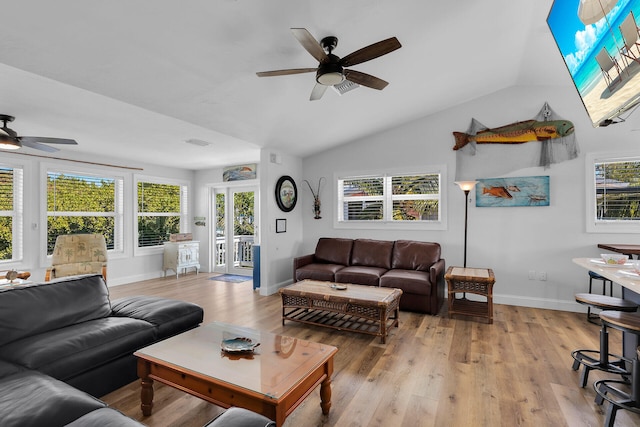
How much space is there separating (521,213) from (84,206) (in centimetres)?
703

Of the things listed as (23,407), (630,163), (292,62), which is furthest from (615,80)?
(23,407)

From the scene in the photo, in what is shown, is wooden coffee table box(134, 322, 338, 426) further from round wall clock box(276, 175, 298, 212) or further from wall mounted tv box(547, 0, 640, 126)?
round wall clock box(276, 175, 298, 212)

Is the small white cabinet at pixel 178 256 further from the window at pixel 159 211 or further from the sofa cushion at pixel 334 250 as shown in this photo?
the sofa cushion at pixel 334 250

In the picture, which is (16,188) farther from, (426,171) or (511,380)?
(511,380)

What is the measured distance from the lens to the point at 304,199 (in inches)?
237

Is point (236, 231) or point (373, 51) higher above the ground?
point (373, 51)

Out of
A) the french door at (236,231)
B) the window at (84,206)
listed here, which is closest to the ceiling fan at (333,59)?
the french door at (236,231)

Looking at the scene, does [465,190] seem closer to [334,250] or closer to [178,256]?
[334,250]

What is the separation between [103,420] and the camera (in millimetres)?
1280

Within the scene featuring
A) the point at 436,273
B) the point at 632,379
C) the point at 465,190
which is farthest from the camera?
the point at 465,190

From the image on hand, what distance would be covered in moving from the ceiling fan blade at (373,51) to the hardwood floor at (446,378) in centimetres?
243

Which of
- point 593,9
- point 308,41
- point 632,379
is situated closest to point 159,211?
point 308,41

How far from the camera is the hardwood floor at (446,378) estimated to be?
197cm

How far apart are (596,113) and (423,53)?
1615 millimetres
